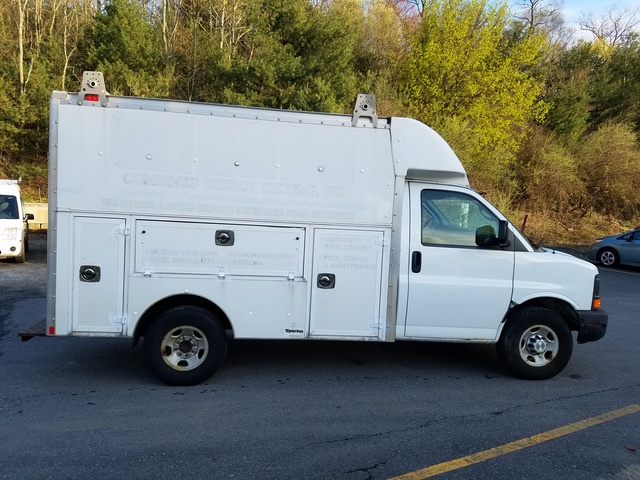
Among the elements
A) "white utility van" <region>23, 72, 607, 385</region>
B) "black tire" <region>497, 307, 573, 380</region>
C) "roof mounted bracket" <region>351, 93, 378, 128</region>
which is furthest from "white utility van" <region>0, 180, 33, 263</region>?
"black tire" <region>497, 307, 573, 380</region>

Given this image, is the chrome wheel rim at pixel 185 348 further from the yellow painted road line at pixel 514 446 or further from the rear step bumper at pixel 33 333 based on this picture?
the yellow painted road line at pixel 514 446

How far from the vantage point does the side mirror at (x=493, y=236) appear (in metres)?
5.38

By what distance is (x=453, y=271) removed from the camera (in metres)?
5.36

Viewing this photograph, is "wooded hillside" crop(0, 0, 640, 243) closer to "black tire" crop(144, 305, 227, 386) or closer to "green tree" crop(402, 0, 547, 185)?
"green tree" crop(402, 0, 547, 185)

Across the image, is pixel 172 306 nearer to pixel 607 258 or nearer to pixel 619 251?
pixel 619 251

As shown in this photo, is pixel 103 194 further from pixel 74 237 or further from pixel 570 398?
pixel 570 398

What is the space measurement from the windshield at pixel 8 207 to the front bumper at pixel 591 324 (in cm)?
1262

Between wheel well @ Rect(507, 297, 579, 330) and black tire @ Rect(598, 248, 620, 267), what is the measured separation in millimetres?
12036

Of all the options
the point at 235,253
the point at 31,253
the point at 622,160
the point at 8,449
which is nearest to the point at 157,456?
the point at 8,449

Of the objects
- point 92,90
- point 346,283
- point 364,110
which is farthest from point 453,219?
point 92,90

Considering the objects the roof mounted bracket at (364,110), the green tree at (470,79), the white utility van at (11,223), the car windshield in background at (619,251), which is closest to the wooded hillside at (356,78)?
the green tree at (470,79)

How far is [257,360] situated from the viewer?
6051mm

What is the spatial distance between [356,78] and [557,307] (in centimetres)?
2039

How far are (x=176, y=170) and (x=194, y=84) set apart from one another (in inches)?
956
